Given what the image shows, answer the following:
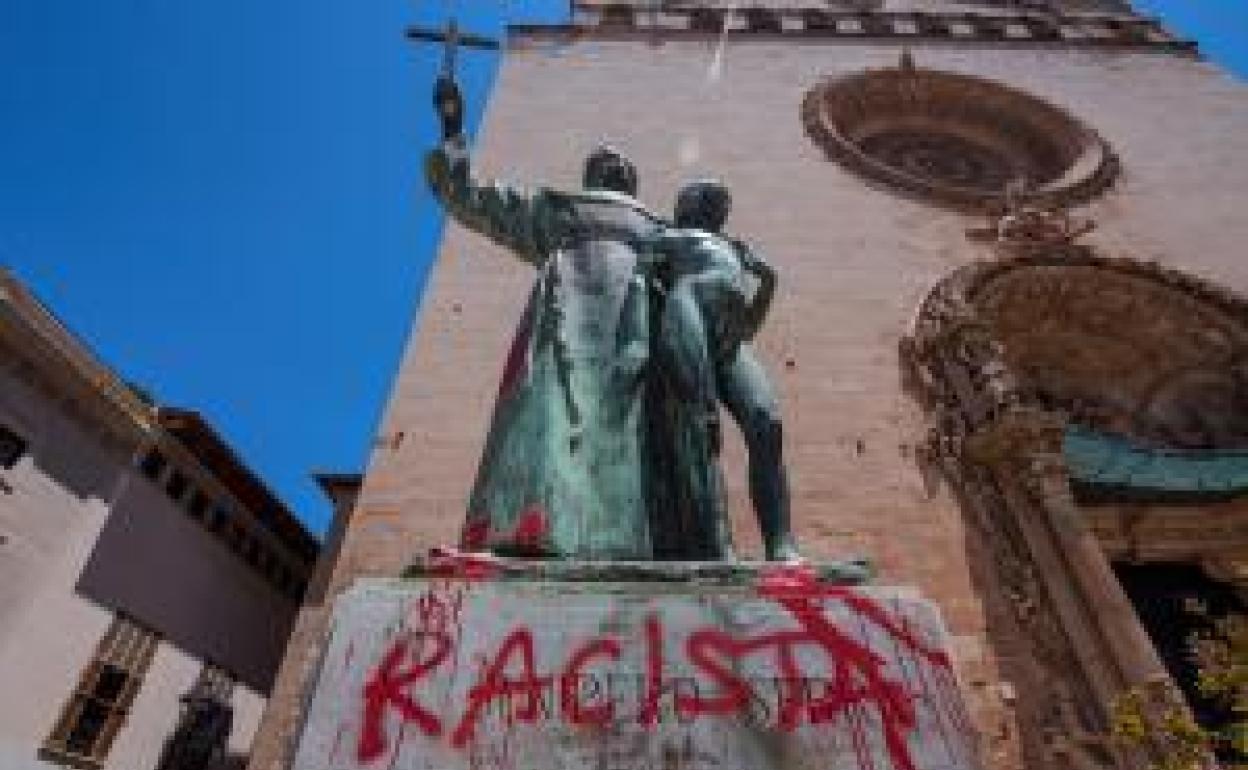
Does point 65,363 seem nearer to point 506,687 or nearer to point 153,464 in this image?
point 153,464

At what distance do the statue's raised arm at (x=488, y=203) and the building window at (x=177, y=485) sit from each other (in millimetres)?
12613

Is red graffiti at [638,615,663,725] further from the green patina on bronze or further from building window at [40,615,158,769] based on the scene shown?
building window at [40,615,158,769]

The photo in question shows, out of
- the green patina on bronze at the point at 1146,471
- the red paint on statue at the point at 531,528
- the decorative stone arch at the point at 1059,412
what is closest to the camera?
the red paint on statue at the point at 531,528

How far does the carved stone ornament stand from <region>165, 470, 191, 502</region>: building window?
1155 centimetres

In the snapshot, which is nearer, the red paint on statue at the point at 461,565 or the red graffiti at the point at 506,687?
the red graffiti at the point at 506,687

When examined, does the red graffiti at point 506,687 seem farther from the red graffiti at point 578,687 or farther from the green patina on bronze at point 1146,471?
the green patina on bronze at point 1146,471

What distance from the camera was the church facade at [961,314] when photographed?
680cm

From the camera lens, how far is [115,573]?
12719 millimetres

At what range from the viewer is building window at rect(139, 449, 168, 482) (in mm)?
13740

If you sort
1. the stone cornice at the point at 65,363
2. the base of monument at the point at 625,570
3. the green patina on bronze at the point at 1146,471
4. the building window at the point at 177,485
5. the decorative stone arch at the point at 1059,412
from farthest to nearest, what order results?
the building window at the point at 177,485, the stone cornice at the point at 65,363, the green patina on bronze at the point at 1146,471, the decorative stone arch at the point at 1059,412, the base of monument at the point at 625,570

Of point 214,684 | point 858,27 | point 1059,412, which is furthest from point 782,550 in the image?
point 858,27

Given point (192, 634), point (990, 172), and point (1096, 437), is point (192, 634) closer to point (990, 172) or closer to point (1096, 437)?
point (1096, 437)

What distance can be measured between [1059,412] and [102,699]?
12.9 metres

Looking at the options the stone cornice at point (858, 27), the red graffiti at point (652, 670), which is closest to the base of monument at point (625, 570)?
the red graffiti at point (652, 670)
